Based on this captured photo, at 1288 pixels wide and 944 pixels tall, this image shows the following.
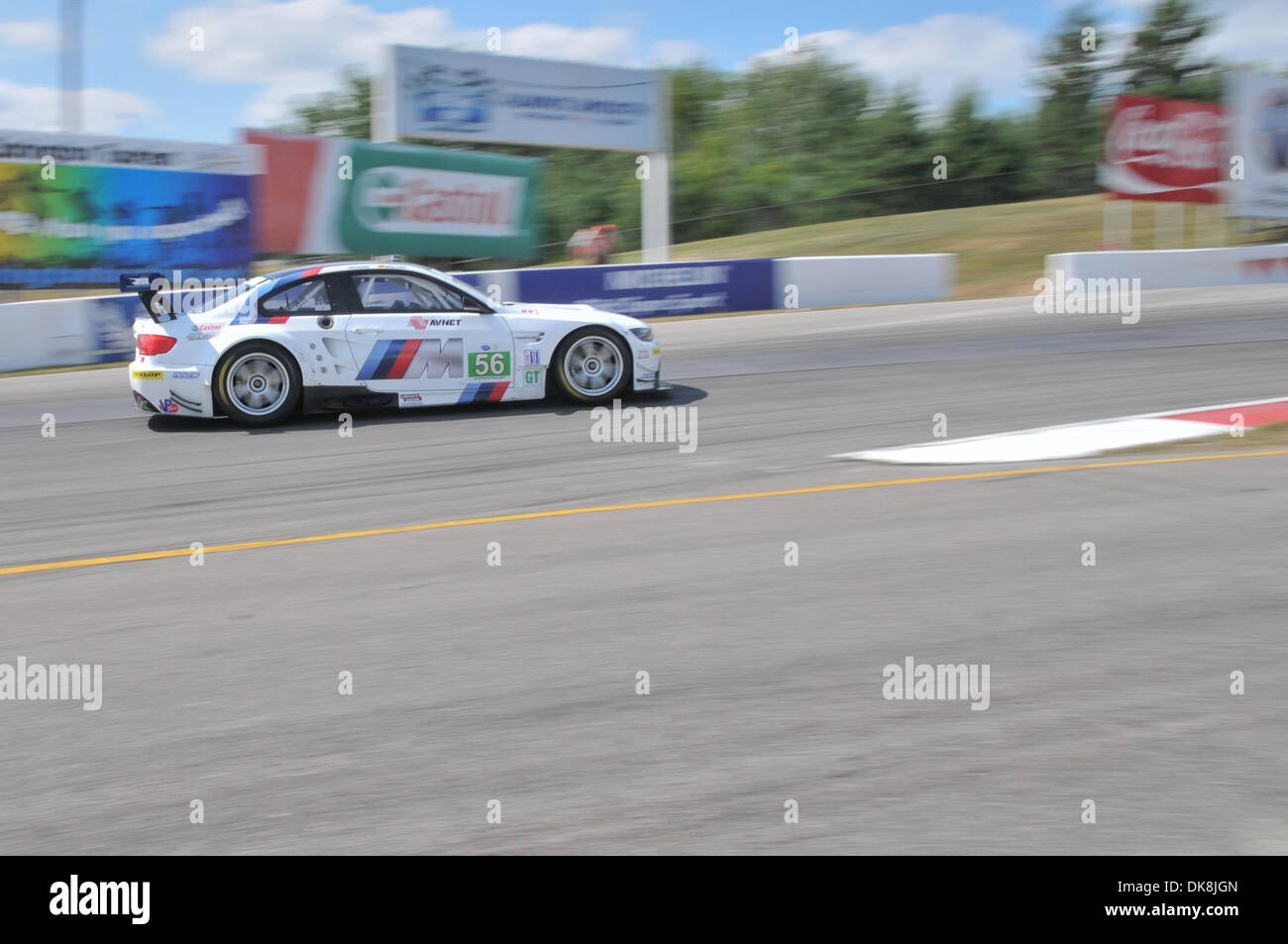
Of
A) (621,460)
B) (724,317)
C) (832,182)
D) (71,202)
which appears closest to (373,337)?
(621,460)

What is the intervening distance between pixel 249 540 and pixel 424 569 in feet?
4.43

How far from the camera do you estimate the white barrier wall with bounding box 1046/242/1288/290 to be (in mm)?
24703

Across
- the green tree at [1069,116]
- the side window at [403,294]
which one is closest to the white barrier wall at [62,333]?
the side window at [403,294]

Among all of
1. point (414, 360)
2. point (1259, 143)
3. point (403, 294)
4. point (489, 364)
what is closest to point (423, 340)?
point (414, 360)

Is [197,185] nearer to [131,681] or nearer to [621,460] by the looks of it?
[621,460]

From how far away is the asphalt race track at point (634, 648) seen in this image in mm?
3605

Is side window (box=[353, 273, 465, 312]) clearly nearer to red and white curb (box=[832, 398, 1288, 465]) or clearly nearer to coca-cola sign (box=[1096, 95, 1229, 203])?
red and white curb (box=[832, 398, 1288, 465])

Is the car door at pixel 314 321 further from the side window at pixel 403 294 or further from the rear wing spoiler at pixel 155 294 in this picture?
the rear wing spoiler at pixel 155 294

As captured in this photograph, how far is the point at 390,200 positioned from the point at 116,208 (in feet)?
21.3

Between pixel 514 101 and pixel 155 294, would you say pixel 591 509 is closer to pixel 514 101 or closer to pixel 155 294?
pixel 155 294

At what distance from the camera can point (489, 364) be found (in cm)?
1113

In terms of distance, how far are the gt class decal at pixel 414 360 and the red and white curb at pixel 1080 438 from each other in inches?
143

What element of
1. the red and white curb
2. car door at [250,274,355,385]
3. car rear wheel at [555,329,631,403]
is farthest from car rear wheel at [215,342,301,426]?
the red and white curb

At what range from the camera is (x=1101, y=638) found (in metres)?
5.06
